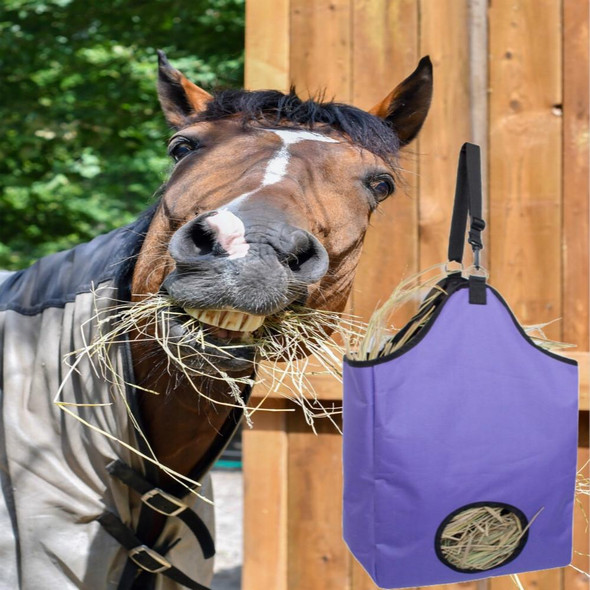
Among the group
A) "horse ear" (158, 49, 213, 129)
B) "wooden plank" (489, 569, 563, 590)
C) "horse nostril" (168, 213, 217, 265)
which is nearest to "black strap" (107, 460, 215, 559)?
"horse nostril" (168, 213, 217, 265)

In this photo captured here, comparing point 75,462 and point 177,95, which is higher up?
point 177,95

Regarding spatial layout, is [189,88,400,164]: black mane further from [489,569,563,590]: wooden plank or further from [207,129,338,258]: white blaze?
[489,569,563,590]: wooden plank

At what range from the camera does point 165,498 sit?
2.08 meters

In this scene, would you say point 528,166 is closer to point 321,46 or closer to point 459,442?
point 321,46

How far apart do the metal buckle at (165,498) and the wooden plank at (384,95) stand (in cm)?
132

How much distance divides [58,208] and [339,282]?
658 centimetres

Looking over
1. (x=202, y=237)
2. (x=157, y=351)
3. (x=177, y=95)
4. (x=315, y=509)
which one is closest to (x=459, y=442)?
(x=202, y=237)

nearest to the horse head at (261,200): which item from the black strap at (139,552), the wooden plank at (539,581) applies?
the black strap at (139,552)

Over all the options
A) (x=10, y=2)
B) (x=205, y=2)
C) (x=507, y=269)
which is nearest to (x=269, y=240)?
(x=507, y=269)

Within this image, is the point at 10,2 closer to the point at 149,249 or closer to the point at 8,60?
the point at 8,60

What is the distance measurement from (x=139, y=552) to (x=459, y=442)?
108 centimetres

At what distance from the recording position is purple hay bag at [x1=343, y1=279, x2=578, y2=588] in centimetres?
143

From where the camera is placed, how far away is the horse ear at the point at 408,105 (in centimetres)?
236

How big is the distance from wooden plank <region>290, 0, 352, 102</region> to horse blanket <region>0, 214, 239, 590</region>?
1.34 m
